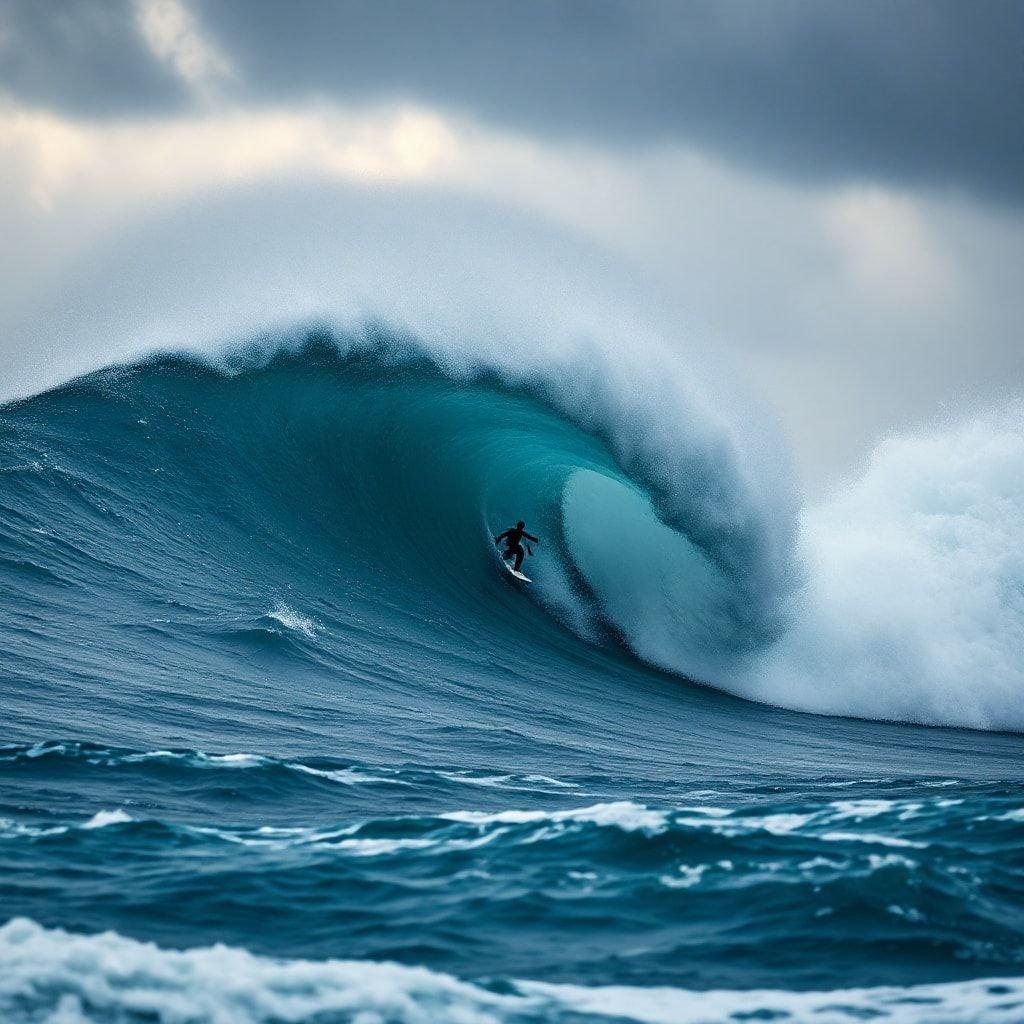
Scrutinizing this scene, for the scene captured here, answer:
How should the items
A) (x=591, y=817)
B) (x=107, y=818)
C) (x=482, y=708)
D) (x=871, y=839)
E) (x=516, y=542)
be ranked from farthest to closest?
1. (x=516, y=542)
2. (x=482, y=708)
3. (x=591, y=817)
4. (x=871, y=839)
5. (x=107, y=818)

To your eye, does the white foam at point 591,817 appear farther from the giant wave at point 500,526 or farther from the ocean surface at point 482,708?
the giant wave at point 500,526

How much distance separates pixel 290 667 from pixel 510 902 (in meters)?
5.75

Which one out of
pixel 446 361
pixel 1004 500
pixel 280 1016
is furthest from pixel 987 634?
pixel 280 1016

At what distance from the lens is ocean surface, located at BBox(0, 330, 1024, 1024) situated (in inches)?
198

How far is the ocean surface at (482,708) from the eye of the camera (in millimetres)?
5020

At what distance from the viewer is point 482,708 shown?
11.5 m

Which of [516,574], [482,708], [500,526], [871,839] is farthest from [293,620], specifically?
[871,839]

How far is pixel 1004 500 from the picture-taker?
747 inches

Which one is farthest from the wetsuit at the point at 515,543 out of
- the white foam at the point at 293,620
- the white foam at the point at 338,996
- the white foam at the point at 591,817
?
the white foam at the point at 338,996

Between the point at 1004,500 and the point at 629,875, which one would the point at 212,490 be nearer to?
the point at 629,875

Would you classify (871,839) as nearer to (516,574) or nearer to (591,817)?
(591,817)

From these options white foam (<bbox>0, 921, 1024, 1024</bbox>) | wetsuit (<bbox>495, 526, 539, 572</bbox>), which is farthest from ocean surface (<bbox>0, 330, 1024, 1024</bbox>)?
wetsuit (<bbox>495, 526, 539, 572</bbox>)

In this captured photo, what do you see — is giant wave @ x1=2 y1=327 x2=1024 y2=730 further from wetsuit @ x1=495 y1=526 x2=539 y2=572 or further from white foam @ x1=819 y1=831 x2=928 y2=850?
white foam @ x1=819 y1=831 x2=928 y2=850

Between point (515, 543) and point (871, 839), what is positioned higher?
point (515, 543)
